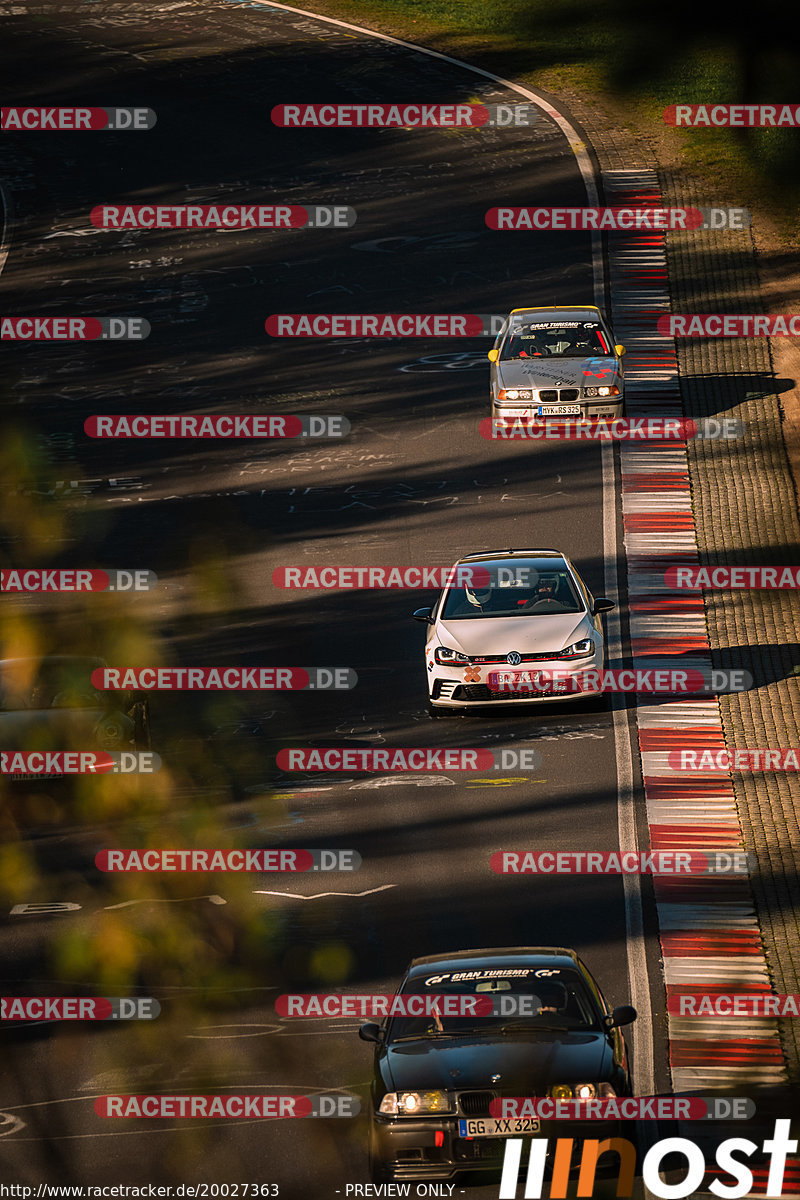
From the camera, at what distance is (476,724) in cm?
1895

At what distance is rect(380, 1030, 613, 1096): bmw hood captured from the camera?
8.84m

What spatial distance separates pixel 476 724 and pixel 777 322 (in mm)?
17266

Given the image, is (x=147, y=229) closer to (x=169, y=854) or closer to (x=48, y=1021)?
(x=169, y=854)

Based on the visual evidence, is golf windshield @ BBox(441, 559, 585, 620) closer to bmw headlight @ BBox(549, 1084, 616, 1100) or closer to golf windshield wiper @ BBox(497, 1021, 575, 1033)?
golf windshield wiper @ BBox(497, 1021, 575, 1033)

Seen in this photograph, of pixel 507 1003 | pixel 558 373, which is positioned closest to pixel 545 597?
pixel 558 373

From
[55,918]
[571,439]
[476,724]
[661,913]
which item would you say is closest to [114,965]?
[55,918]

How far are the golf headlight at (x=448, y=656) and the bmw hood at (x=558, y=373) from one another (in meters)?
9.11

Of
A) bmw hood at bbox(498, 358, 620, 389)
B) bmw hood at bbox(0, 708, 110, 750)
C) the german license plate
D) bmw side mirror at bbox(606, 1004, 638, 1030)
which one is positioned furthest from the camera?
bmw hood at bbox(498, 358, 620, 389)

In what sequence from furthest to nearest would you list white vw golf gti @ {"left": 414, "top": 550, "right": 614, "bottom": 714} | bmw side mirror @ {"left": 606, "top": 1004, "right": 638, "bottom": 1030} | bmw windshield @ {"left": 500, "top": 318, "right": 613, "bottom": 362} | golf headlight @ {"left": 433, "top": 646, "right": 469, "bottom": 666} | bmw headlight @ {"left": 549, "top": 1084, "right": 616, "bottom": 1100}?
bmw windshield @ {"left": 500, "top": 318, "right": 613, "bottom": 362} → golf headlight @ {"left": 433, "top": 646, "right": 469, "bottom": 666} → white vw golf gti @ {"left": 414, "top": 550, "right": 614, "bottom": 714} → bmw side mirror @ {"left": 606, "top": 1004, "right": 638, "bottom": 1030} → bmw headlight @ {"left": 549, "top": 1084, "right": 616, "bottom": 1100}

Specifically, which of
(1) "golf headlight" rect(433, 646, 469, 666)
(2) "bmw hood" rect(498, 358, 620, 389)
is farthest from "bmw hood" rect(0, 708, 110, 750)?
(2) "bmw hood" rect(498, 358, 620, 389)

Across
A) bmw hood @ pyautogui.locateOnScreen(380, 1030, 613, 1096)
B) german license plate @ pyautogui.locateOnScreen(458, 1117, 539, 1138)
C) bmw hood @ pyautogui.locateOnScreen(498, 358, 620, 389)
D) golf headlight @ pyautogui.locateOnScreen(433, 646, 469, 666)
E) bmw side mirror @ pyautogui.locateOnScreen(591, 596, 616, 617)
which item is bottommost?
german license plate @ pyautogui.locateOnScreen(458, 1117, 539, 1138)

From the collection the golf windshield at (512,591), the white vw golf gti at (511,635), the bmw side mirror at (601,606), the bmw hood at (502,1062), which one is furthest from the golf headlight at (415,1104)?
the bmw side mirror at (601,606)

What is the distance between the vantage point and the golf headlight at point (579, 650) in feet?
58.2

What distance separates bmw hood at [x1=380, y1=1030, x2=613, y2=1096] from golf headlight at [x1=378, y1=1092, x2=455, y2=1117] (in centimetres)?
5
